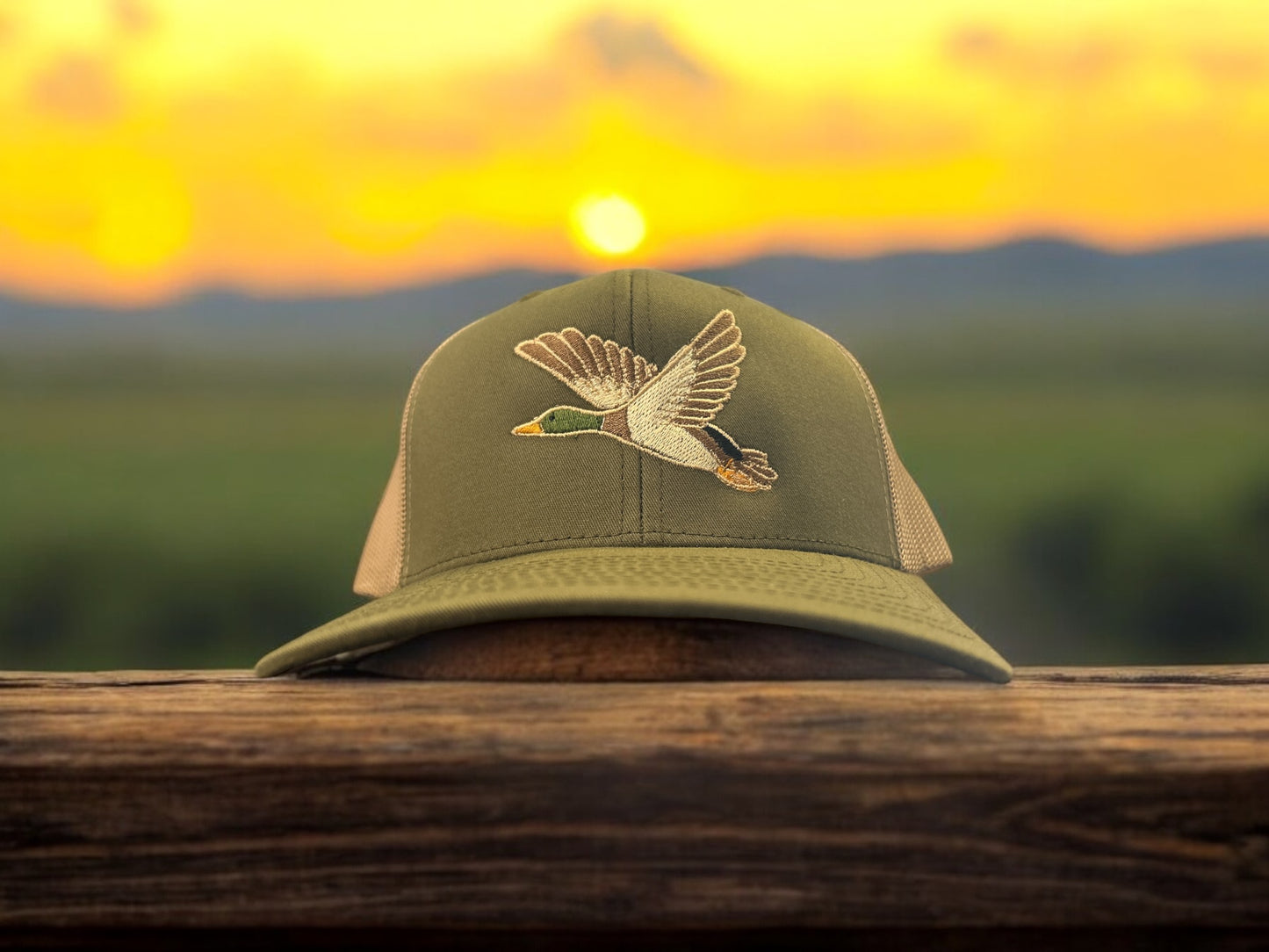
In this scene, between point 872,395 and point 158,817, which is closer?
point 158,817

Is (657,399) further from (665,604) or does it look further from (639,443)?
(665,604)

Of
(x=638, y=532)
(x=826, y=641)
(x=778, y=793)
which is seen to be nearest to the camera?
(x=778, y=793)

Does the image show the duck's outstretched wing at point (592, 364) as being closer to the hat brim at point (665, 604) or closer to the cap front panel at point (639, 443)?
the cap front panel at point (639, 443)

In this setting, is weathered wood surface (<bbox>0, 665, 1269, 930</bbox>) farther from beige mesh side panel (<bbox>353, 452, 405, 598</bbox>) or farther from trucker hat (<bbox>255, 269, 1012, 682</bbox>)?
beige mesh side panel (<bbox>353, 452, 405, 598</bbox>)

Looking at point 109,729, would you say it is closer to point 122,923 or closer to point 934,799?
point 122,923

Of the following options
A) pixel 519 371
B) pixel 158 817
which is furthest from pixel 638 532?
pixel 158 817

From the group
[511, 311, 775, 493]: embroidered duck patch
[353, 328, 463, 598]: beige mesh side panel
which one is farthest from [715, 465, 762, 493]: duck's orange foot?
[353, 328, 463, 598]: beige mesh side panel

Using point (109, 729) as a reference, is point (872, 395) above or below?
above

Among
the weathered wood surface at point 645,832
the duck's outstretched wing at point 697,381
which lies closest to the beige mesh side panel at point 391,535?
the duck's outstretched wing at point 697,381
